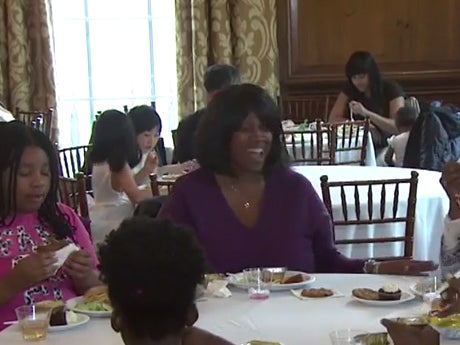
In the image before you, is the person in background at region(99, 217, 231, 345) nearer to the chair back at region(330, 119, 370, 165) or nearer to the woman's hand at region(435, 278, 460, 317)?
the woman's hand at region(435, 278, 460, 317)

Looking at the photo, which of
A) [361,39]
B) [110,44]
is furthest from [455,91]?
[110,44]

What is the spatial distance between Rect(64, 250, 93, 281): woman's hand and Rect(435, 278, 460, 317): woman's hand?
0.86 metres

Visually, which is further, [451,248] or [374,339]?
[451,248]

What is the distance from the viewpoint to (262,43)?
6.66m

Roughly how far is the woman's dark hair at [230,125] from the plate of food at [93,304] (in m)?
0.61

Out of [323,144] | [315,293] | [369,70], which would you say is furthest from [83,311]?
[369,70]

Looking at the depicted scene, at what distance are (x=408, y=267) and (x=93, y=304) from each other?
82 centimetres

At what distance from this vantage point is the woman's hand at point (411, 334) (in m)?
1.56

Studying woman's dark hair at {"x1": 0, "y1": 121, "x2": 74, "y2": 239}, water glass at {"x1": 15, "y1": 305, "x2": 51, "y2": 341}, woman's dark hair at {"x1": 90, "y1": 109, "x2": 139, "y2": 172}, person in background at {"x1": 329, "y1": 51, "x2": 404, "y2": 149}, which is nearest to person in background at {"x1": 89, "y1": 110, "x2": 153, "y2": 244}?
woman's dark hair at {"x1": 90, "y1": 109, "x2": 139, "y2": 172}

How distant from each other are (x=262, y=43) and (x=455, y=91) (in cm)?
158

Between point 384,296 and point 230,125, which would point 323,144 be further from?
point 384,296

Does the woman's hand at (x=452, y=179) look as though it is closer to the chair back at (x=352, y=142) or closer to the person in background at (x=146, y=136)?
the person in background at (x=146, y=136)

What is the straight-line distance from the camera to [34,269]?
2033mm

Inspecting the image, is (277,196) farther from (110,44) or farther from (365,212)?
(110,44)
